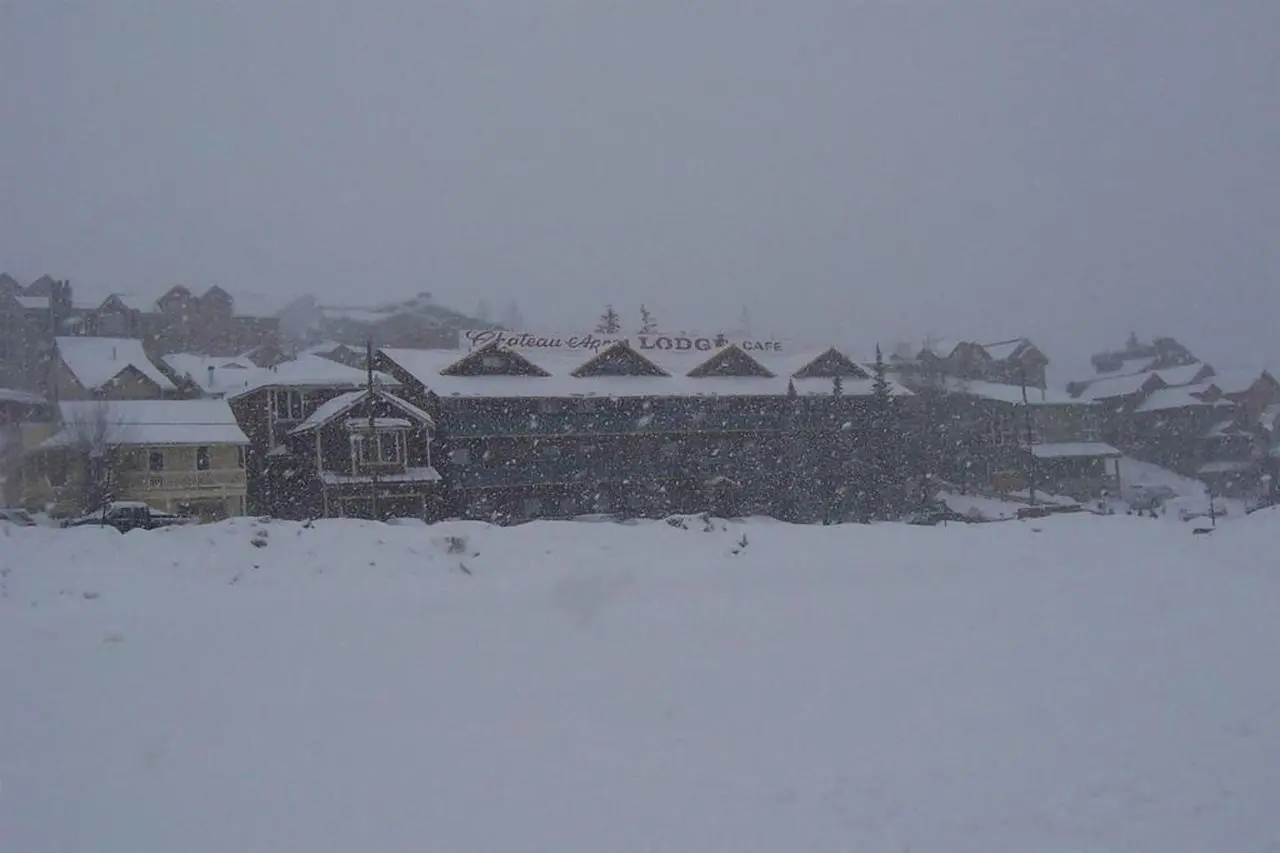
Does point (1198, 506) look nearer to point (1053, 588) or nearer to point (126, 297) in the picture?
point (1053, 588)

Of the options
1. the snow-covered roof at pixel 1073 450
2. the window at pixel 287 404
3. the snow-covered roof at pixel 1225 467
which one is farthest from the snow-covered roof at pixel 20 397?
the snow-covered roof at pixel 1225 467

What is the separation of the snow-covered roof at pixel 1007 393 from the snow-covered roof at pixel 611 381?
324 inches

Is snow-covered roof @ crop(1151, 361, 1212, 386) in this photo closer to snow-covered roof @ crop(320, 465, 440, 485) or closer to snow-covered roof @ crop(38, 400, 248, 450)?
snow-covered roof @ crop(320, 465, 440, 485)

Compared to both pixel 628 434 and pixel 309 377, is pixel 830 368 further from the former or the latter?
pixel 309 377

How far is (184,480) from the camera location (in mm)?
39062

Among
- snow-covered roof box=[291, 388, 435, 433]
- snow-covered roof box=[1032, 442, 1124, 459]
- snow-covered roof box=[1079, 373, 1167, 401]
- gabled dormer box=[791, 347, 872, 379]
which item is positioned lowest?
snow-covered roof box=[1032, 442, 1124, 459]

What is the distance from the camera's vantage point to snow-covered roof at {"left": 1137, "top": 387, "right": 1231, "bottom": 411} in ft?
189

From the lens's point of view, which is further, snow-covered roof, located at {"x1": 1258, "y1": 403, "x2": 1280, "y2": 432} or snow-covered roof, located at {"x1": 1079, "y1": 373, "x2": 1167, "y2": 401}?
snow-covered roof, located at {"x1": 1079, "y1": 373, "x2": 1167, "y2": 401}

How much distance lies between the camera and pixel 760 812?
777 centimetres

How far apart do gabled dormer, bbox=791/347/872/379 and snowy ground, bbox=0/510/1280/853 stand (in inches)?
1172

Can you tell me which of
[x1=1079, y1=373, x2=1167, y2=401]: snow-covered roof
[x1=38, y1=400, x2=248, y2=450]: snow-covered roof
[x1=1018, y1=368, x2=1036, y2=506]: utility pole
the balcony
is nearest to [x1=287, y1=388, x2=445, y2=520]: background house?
the balcony

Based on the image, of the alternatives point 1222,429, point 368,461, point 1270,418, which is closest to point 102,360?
point 368,461

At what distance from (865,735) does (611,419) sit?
33.4m

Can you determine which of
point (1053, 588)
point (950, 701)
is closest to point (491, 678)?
point (950, 701)
